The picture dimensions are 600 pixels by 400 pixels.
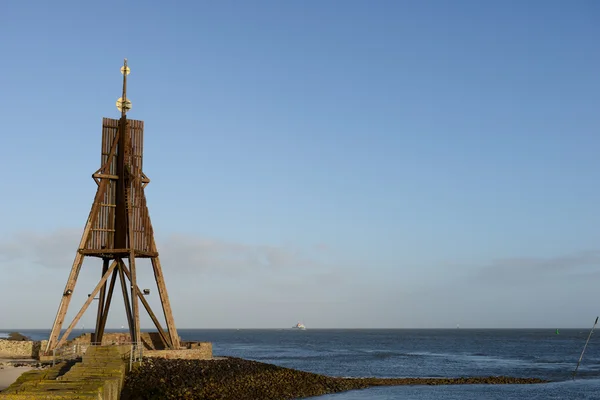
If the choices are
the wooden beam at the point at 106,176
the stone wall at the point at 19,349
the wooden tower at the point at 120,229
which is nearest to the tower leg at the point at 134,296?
the wooden tower at the point at 120,229

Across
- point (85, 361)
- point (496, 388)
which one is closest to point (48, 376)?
point (85, 361)

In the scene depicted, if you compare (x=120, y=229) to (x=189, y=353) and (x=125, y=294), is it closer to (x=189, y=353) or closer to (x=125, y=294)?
(x=125, y=294)

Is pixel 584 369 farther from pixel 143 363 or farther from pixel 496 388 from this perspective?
pixel 143 363

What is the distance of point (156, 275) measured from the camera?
136 feet

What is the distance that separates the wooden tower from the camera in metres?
39.9

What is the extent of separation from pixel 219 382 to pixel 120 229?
11081 millimetres

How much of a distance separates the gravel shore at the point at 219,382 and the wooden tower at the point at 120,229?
12.6 feet

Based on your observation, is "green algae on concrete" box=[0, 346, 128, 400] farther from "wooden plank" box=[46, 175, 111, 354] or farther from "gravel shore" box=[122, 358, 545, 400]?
"wooden plank" box=[46, 175, 111, 354]

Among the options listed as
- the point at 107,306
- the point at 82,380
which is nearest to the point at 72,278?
the point at 107,306

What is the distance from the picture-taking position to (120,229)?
41.2 m

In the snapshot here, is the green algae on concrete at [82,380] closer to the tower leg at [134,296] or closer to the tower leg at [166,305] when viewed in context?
the tower leg at [134,296]

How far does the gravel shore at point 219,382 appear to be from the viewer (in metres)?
33.4

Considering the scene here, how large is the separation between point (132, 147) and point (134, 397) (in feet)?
52.5

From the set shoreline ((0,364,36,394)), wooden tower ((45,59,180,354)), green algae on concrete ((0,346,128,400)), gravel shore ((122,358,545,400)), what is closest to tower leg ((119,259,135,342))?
wooden tower ((45,59,180,354))
